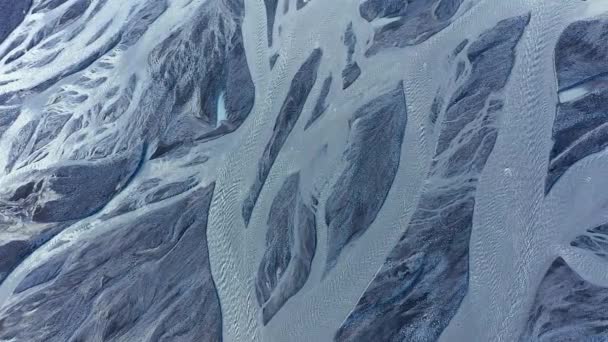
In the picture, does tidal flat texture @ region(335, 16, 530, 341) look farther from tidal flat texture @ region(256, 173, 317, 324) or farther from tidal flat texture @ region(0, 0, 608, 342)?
tidal flat texture @ region(256, 173, 317, 324)

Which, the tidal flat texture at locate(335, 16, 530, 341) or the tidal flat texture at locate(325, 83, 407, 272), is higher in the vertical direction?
the tidal flat texture at locate(325, 83, 407, 272)

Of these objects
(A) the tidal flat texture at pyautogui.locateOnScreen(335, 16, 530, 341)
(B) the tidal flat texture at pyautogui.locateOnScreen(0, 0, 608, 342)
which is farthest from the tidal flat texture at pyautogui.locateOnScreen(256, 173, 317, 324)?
(A) the tidal flat texture at pyautogui.locateOnScreen(335, 16, 530, 341)

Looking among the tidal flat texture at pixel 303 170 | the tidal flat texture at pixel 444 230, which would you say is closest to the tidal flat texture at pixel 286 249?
the tidal flat texture at pixel 303 170

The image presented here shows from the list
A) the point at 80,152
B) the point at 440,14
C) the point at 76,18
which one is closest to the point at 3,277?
the point at 80,152

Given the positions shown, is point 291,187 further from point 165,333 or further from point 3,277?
point 3,277

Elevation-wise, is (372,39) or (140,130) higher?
(140,130)

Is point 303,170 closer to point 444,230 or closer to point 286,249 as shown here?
point 286,249

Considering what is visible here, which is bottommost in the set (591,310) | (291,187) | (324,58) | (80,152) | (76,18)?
(591,310)

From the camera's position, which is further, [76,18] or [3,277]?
[76,18]
